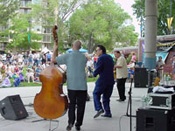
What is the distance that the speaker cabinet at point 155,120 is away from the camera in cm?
507

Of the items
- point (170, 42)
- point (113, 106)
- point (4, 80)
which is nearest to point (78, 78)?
point (113, 106)

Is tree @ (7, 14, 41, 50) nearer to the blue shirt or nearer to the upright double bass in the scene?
the blue shirt

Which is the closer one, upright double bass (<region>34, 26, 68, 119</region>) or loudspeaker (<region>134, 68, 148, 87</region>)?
upright double bass (<region>34, 26, 68, 119</region>)

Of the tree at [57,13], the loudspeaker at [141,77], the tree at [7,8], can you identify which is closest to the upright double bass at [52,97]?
the loudspeaker at [141,77]

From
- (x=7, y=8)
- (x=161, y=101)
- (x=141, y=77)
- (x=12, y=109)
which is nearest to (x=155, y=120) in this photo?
(x=161, y=101)

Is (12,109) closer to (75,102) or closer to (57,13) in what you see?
(75,102)

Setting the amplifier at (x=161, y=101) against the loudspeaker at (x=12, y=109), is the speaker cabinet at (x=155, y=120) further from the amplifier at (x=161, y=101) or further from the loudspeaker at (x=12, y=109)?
the loudspeaker at (x=12, y=109)

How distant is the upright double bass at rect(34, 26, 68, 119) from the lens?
585 centimetres

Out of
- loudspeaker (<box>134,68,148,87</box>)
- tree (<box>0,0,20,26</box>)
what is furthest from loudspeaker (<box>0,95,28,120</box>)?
tree (<box>0,0,20,26</box>)

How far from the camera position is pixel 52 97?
5.88 m

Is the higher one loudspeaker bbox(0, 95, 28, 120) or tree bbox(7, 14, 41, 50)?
tree bbox(7, 14, 41, 50)

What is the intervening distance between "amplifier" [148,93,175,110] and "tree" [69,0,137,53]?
41.6 metres

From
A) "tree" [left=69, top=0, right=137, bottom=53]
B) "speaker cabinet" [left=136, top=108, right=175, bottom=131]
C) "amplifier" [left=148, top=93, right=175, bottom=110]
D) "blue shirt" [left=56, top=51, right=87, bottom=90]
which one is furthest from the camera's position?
"tree" [left=69, top=0, right=137, bottom=53]

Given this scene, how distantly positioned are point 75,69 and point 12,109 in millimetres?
2017
